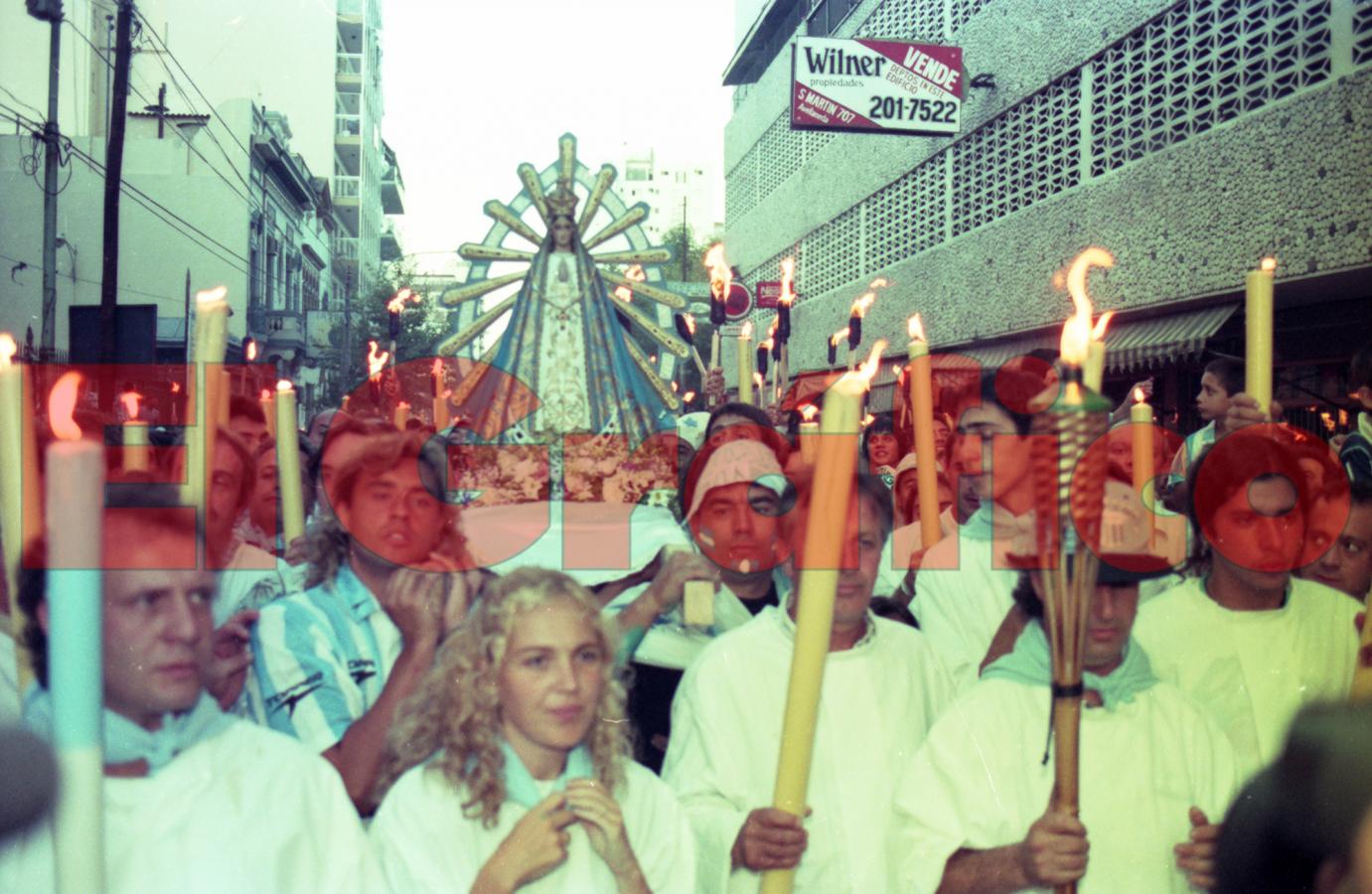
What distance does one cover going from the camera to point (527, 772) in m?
1.82

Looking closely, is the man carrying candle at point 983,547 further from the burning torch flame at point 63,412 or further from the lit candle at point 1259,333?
the burning torch flame at point 63,412

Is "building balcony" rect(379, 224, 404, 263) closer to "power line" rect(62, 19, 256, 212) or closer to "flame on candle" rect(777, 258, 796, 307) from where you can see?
"power line" rect(62, 19, 256, 212)

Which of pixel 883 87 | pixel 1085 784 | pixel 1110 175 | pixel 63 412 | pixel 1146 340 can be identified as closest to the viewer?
pixel 63 412

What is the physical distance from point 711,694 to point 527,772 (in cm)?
43

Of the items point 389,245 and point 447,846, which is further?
point 389,245

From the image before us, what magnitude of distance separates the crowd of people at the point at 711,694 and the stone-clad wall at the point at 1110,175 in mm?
3773

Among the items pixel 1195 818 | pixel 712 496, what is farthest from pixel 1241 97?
pixel 1195 818

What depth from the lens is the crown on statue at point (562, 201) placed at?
11.6 ft

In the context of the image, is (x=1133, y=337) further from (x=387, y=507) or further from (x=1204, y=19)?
(x=387, y=507)

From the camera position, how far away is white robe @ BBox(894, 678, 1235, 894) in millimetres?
1846

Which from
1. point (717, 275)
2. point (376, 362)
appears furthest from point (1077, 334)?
point (717, 275)

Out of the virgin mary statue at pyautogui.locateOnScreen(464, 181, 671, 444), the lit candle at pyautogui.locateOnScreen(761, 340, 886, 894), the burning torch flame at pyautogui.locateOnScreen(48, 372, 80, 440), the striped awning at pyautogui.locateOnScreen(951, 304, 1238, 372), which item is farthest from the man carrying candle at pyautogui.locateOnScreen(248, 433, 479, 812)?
the striped awning at pyautogui.locateOnScreen(951, 304, 1238, 372)

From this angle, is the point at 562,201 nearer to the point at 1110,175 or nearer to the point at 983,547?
the point at 983,547

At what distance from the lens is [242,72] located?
2.67 m
